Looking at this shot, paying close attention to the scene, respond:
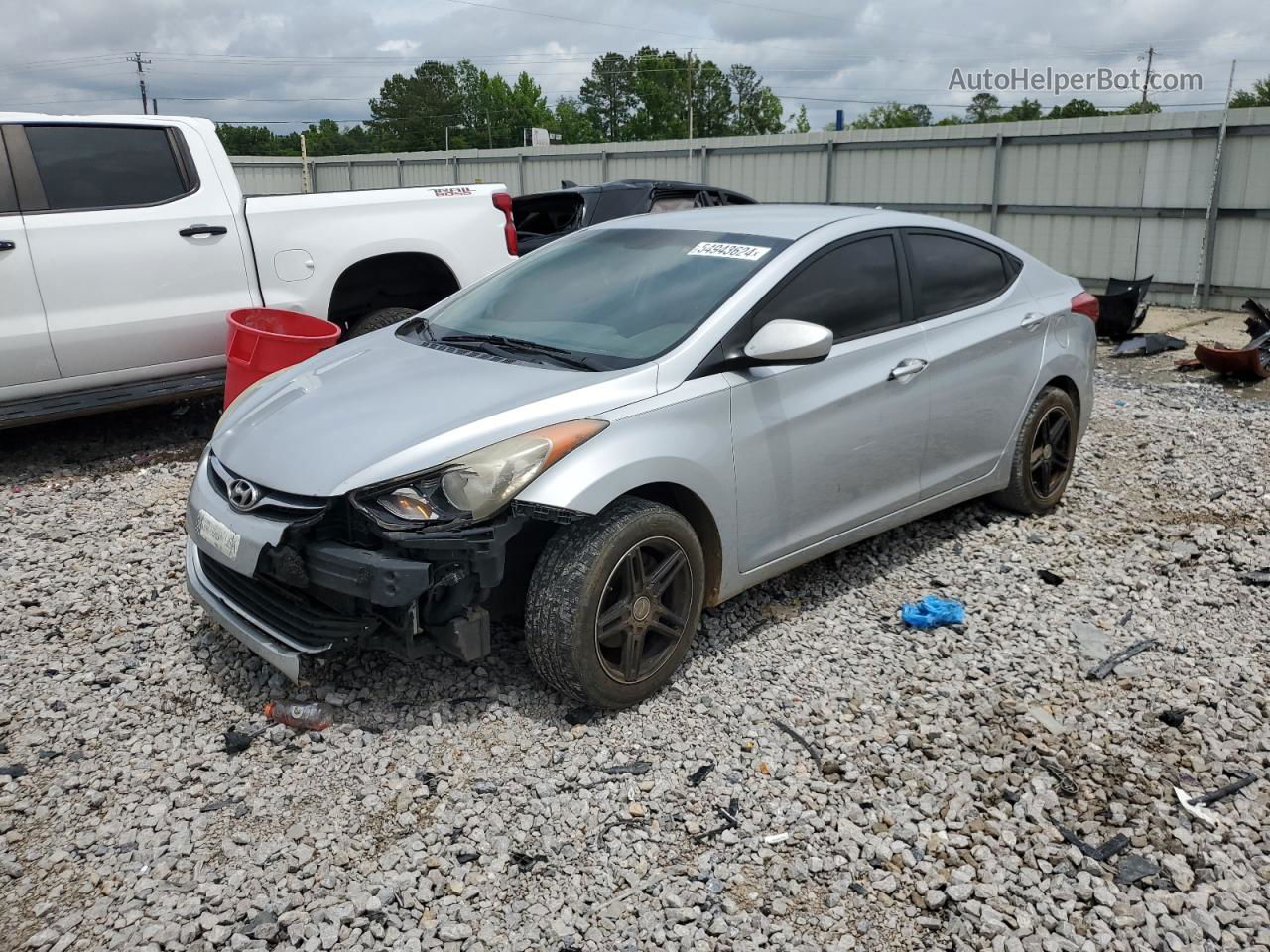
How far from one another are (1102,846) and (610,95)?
106m

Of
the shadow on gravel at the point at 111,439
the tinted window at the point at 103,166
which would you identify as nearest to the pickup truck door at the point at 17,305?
the tinted window at the point at 103,166

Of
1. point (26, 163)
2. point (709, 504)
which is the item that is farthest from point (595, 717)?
point (26, 163)

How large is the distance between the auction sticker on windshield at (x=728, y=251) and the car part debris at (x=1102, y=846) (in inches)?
92.7

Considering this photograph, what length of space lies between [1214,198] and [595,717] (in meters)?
12.2

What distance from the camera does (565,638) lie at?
11.2ft

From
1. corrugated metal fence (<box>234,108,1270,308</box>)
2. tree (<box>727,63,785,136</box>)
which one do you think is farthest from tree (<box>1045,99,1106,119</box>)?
corrugated metal fence (<box>234,108,1270,308</box>)

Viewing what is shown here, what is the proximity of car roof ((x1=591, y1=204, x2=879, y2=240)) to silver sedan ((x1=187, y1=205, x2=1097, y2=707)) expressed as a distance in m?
0.02

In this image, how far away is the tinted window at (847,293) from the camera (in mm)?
4188

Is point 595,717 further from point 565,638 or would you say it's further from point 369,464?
point 369,464

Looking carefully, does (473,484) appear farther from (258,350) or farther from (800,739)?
(258,350)

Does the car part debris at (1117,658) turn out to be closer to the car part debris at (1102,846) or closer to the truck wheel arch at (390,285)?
the car part debris at (1102,846)

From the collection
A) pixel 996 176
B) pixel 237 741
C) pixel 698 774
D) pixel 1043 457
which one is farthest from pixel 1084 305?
pixel 996 176

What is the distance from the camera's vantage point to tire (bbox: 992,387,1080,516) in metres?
5.41

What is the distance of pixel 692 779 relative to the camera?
337 centimetres
